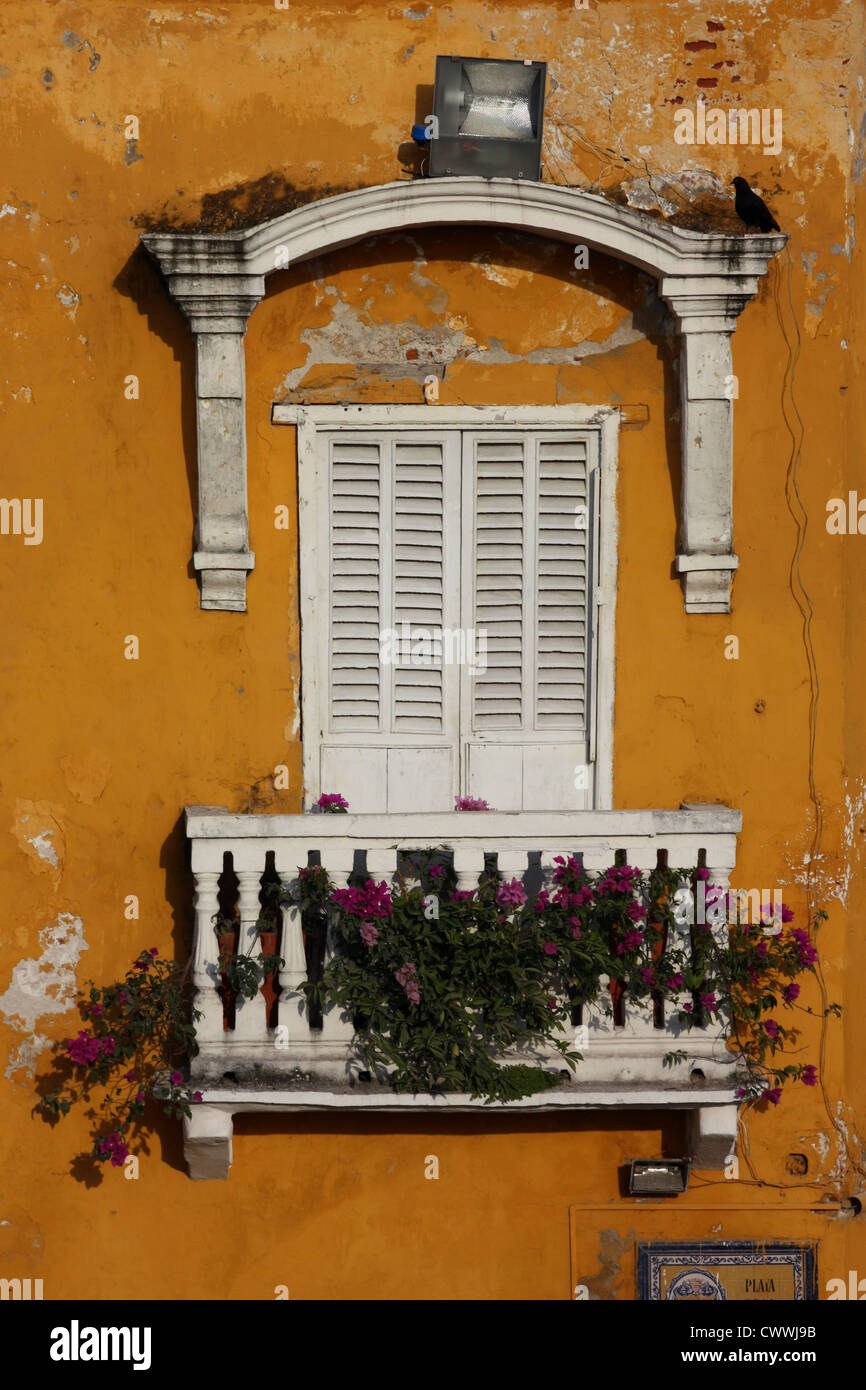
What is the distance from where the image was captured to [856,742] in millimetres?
7980

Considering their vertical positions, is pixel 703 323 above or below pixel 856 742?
above

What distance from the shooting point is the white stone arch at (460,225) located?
24.7ft

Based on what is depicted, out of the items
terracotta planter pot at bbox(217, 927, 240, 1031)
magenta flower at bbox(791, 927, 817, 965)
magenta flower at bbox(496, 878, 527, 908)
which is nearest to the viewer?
magenta flower at bbox(496, 878, 527, 908)

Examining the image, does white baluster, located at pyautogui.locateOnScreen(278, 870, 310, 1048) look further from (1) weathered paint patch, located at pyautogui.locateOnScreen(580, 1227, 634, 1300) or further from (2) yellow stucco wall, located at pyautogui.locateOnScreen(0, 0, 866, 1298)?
(1) weathered paint patch, located at pyautogui.locateOnScreen(580, 1227, 634, 1300)

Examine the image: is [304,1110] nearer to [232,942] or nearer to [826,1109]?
[232,942]

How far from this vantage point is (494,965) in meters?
7.26

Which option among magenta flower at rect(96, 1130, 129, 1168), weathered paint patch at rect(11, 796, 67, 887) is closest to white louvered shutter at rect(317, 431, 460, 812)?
weathered paint patch at rect(11, 796, 67, 887)

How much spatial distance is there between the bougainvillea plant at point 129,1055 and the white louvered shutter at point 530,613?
1.70 metres

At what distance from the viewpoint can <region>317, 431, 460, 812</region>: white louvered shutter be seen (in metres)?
7.93

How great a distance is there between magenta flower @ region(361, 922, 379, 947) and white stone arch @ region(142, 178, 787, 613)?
5.44 ft

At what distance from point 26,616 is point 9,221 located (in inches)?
71.5

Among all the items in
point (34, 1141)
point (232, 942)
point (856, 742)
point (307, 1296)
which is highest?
point (856, 742)

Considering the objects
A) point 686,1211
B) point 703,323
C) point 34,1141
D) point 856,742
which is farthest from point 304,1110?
point 703,323

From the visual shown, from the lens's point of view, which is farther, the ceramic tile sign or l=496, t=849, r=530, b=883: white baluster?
the ceramic tile sign
